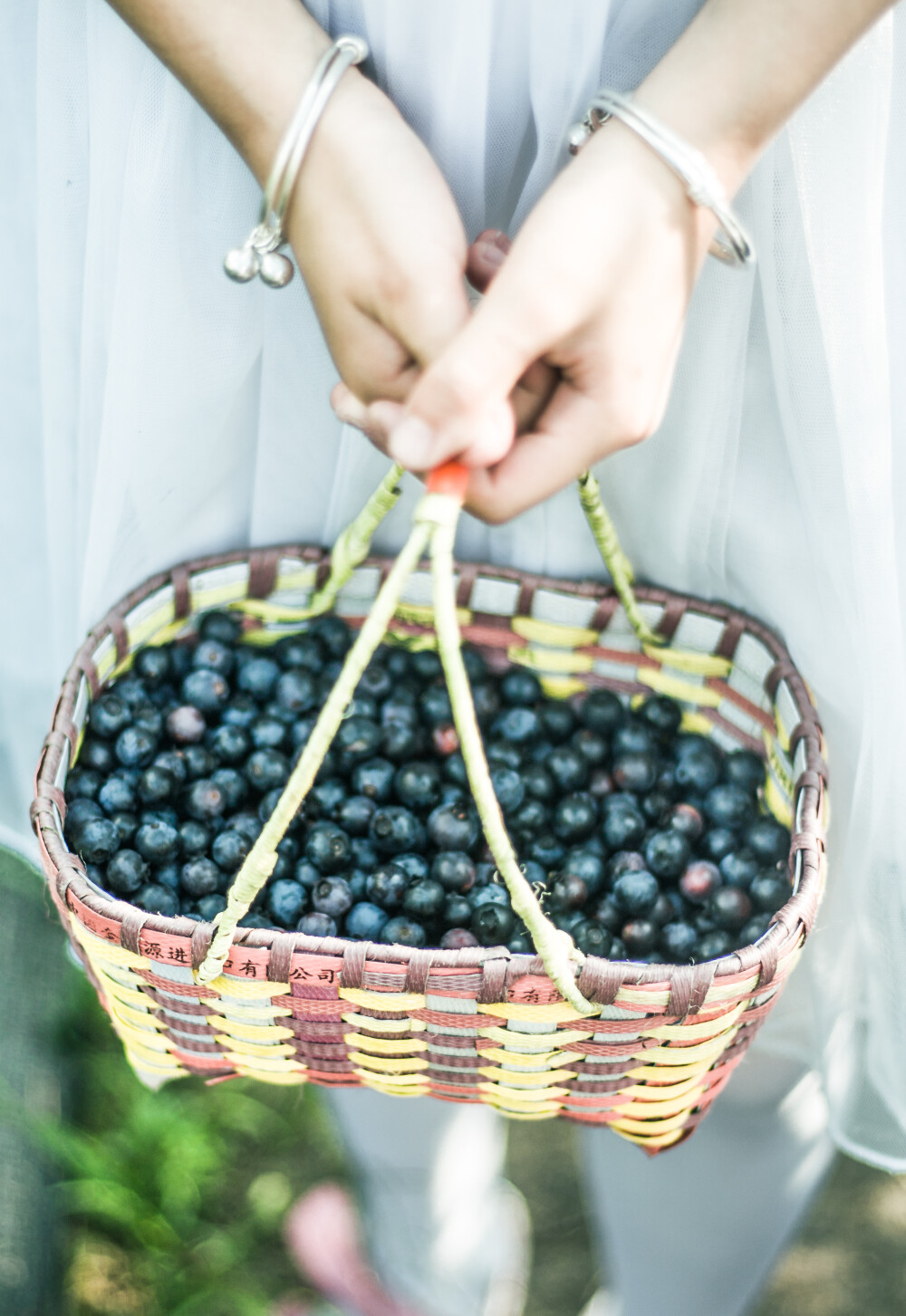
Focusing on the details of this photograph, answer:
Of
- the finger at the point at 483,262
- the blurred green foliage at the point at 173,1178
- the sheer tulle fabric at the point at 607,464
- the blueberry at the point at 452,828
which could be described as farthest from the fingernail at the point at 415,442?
the blurred green foliage at the point at 173,1178

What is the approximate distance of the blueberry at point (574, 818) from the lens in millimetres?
916

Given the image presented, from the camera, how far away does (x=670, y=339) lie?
0.64 metres

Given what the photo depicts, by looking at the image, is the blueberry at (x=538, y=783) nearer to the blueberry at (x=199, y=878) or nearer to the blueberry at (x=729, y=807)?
the blueberry at (x=729, y=807)

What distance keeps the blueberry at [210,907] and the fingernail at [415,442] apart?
0.43 meters

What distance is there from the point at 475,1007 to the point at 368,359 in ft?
1.40

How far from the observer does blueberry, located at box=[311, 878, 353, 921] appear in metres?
0.84

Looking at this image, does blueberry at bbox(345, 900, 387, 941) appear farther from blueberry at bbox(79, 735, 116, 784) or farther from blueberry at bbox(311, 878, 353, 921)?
blueberry at bbox(79, 735, 116, 784)

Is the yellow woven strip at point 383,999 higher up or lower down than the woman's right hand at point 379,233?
lower down

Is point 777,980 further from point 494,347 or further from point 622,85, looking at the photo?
point 622,85

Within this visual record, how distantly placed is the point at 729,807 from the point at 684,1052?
0.26 m

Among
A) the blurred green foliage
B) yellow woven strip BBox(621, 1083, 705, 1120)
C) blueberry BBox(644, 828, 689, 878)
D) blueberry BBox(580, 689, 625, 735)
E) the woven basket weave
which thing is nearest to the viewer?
the woven basket weave

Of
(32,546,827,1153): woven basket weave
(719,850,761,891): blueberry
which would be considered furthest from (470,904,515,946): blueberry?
(719,850,761,891): blueberry

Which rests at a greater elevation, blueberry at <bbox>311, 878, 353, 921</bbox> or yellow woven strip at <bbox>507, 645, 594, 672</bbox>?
yellow woven strip at <bbox>507, 645, 594, 672</bbox>

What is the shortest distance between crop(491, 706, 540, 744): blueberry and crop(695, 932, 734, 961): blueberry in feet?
0.80
